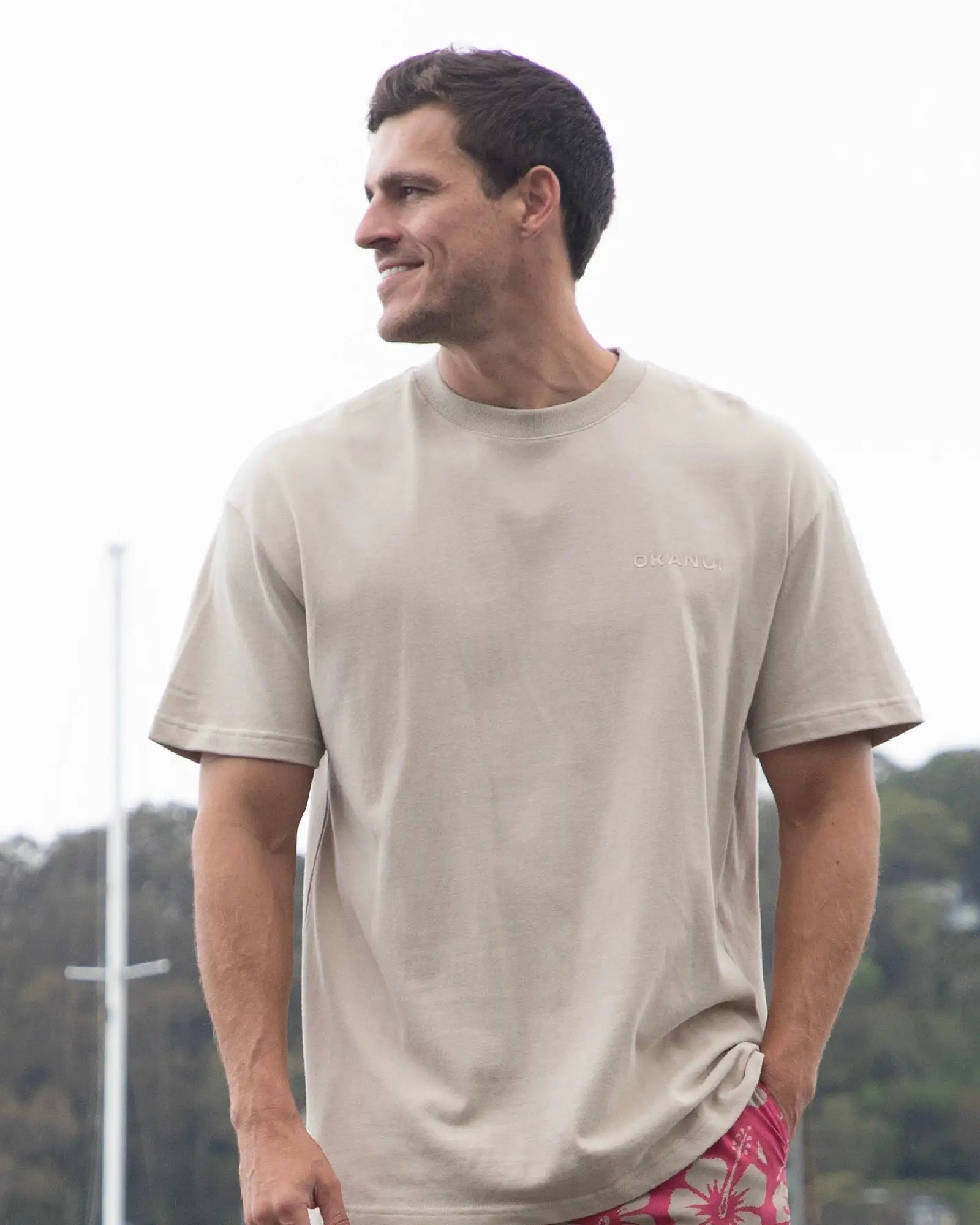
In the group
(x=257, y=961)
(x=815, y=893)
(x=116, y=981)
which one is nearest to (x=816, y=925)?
(x=815, y=893)

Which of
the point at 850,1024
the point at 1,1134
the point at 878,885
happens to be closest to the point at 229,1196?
the point at 1,1134

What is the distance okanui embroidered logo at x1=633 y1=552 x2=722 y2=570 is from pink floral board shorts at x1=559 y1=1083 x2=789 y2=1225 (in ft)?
1.36

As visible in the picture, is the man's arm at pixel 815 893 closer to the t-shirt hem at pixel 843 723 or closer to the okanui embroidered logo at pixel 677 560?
the t-shirt hem at pixel 843 723

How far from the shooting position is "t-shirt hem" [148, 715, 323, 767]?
165 centimetres

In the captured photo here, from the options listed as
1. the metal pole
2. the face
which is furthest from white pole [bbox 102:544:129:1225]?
the face

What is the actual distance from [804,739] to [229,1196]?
8.19 m

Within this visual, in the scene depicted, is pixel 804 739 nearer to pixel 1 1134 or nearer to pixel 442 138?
pixel 442 138

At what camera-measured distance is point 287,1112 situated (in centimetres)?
156

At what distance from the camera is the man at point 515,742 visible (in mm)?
1556

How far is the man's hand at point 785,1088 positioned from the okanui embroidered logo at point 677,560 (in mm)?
398

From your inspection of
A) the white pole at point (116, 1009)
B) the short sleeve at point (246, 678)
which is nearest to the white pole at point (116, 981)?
the white pole at point (116, 1009)

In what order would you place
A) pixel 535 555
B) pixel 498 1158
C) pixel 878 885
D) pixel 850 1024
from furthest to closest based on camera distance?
pixel 850 1024, pixel 878 885, pixel 535 555, pixel 498 1158

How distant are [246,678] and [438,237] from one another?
39 centimetres

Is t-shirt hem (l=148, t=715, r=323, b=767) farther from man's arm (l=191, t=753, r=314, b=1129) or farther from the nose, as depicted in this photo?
the nose
